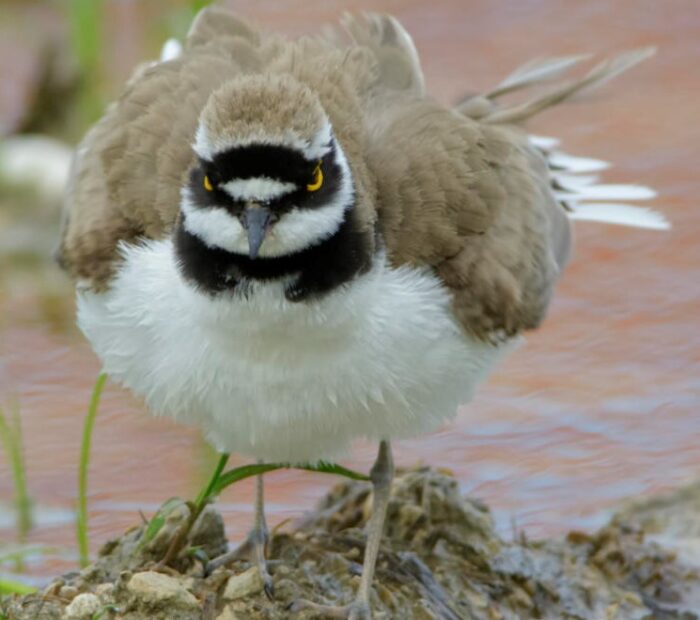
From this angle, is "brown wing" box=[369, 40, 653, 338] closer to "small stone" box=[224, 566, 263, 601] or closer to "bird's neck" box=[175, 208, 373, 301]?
"bird's neck" box=[175, 208, 373, 301]

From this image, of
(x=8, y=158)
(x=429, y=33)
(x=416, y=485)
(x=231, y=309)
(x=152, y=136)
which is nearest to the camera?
(x=231, y=309)

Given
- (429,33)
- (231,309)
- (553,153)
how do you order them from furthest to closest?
1. (429,33)
2. (553,153)
3. (231,309)

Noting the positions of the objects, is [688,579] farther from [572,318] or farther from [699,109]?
[699,109]

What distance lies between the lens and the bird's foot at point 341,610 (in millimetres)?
5539

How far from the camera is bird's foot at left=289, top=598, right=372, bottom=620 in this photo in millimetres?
5539

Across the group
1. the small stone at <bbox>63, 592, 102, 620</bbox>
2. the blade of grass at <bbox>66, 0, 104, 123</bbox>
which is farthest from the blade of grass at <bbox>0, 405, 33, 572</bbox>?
the blade of grass at <bbox>66, 0, 104, 123</bbox>

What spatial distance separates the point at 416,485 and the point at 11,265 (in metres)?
3.73

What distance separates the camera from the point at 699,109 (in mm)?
10312

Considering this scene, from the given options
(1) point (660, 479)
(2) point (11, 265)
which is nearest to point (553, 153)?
(1) point (660, 479)

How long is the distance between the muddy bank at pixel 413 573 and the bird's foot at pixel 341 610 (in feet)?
0.13

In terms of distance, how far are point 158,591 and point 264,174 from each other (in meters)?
1.24

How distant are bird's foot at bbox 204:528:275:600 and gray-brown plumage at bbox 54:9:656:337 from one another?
919mm

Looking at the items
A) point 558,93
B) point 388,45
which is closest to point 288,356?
point 388,45

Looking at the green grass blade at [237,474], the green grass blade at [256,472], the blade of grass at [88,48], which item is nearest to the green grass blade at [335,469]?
the green grass blade at [256,472]
